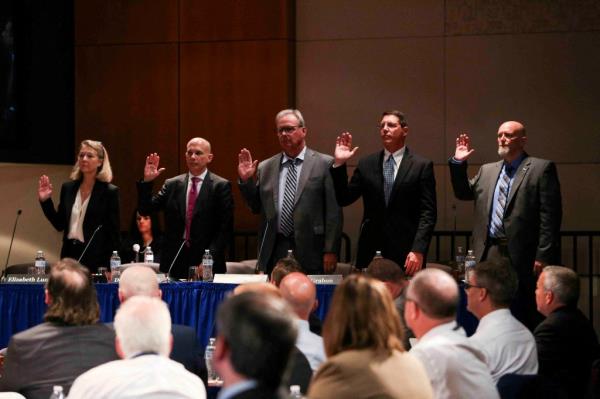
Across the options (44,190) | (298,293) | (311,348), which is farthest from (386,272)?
(44,190)

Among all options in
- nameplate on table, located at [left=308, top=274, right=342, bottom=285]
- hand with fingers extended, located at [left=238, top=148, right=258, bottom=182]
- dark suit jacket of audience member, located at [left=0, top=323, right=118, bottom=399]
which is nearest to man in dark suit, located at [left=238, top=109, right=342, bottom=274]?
hand with fingers extended, located at [left=238, top=148, right=258, bottom=182]

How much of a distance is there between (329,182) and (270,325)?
4386 mm

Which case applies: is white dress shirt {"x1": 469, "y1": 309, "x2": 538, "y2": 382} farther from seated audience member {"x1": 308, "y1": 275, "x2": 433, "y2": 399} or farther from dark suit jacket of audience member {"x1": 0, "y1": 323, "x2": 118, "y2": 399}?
dark suit jacket of audience member {"x1": 0, "y1": 323, "x2": 118, "y2": 399}

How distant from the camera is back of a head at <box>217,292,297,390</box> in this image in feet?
7.06

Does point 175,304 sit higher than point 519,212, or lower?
lower

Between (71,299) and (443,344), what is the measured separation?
1444mm

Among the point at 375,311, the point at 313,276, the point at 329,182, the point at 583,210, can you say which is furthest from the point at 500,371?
the point at 583,210

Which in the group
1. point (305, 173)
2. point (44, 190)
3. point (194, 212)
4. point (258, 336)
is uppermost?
point (305, 173)

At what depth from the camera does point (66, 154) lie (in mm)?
9555

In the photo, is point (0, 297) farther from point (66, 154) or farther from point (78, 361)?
point (66, 154)

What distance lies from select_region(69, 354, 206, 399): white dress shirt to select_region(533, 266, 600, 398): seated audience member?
2.04m

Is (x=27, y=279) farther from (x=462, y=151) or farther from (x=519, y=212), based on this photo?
(x=519, y=212)

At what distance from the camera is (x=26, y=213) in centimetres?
938

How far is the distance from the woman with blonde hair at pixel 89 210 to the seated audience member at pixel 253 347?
4748mm
